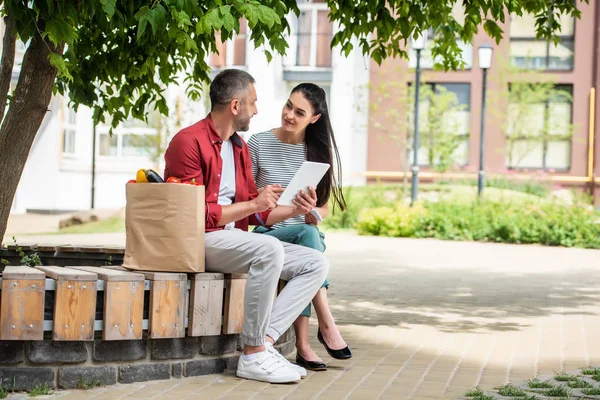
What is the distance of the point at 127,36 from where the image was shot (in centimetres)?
818

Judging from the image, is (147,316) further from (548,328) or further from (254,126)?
(254,126)

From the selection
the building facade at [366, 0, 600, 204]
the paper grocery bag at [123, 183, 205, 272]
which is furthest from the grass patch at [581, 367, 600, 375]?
the building facade at [366, 0, 600, 204]

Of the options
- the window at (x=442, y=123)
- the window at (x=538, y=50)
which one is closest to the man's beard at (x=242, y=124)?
the window at (x=442, y=123)

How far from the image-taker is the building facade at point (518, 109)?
32625mm

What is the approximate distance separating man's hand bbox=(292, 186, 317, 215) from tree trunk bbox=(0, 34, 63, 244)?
211 centimetres

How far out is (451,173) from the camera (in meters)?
32.3

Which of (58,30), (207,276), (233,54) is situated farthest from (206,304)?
(233,54)

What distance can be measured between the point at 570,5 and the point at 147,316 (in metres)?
5.62

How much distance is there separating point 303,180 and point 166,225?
2.90 ft

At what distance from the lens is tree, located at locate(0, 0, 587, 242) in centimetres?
516

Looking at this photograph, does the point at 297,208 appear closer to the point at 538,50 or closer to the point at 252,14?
the point at 252,14

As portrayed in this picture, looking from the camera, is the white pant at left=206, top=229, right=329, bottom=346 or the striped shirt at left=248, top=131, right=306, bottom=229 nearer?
the white pant at left=206, top=229, right=329, bottom=346

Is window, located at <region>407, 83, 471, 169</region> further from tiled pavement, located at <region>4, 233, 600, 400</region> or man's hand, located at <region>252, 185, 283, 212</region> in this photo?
man's hand, located at <region>252, 185, 283, 212</region>

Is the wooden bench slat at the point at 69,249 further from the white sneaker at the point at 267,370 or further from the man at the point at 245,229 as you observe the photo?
the white sneaker at the point at 267,370
